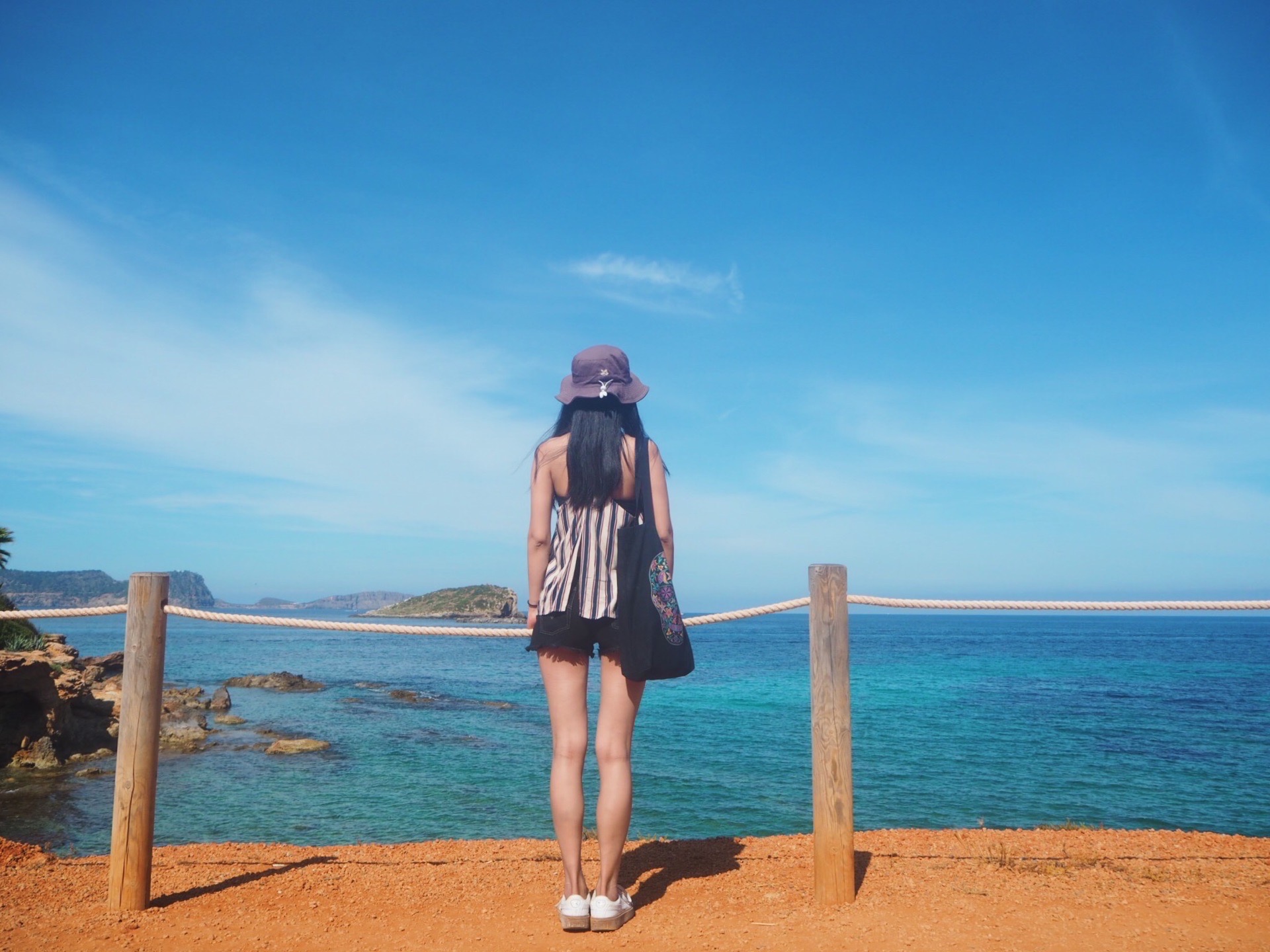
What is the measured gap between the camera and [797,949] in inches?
117

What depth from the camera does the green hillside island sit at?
12188 centimetres

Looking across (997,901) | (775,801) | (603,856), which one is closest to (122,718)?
(603,856)

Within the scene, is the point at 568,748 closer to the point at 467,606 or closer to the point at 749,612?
the point at 749,612

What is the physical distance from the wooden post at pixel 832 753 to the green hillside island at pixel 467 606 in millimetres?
112506

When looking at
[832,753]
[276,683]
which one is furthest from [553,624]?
[276,683]

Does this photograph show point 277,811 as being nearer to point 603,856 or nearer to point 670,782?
point 670,782

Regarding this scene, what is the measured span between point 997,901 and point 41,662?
14.4m

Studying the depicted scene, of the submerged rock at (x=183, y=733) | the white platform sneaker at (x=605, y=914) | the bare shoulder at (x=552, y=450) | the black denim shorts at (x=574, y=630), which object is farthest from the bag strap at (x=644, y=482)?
the submerged rock at (x=183, y=733)

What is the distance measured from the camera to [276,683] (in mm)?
28938

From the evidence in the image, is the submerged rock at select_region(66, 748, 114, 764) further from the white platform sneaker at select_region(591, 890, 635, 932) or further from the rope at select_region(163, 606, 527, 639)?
the white platform sneaker at select_region(591, 890, 635, 932)

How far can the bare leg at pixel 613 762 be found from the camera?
124 inches

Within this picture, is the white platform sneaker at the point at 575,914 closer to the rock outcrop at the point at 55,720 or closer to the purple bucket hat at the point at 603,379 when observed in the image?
the purple bucket hat at the point at 603,379

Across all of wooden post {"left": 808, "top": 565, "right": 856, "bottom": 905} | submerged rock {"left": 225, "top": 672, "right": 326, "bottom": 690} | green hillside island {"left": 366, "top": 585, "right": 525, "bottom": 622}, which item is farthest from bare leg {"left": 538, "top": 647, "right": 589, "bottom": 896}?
green hillside island {"left": 366, "top": 585, "right": 525, "bottom": 622}

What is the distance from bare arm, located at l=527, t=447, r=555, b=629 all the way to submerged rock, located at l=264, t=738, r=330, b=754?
1486 centimetres
